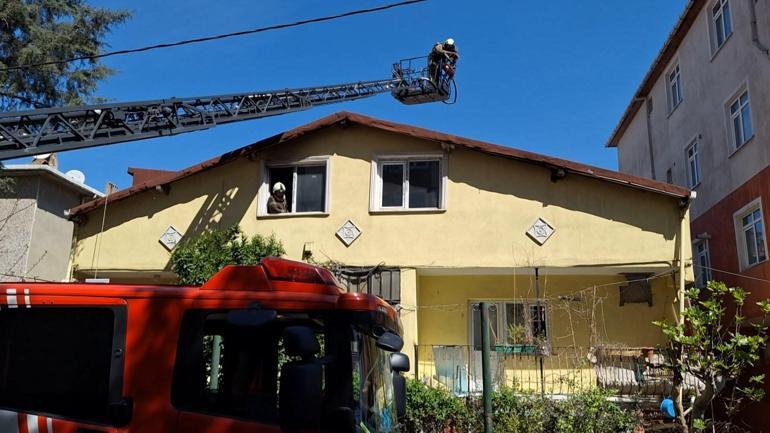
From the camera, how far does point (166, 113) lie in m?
12.2

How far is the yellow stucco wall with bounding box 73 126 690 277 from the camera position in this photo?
12.2 m

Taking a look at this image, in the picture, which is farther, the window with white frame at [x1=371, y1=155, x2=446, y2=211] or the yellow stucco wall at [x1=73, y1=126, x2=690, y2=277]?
the window with white frame at [x1=371, y1=155, x2=446, y2=211]

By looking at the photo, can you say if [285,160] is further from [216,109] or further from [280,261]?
[280,261]

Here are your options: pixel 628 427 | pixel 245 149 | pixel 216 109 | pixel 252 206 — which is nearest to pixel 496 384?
pixel 628 427

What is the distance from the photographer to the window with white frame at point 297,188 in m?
13.6

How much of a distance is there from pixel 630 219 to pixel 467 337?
4.03 m

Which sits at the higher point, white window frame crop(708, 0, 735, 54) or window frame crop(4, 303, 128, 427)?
white window frame crop(708, 0, 735, 54)

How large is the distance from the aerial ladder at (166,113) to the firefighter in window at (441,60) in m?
0.03

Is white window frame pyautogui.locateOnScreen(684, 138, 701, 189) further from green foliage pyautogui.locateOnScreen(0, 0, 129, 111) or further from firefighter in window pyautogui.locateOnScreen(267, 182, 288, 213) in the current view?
green foliage pyautogui.locateOnScreen(0, 0, 129, 111)

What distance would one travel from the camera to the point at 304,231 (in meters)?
13.2

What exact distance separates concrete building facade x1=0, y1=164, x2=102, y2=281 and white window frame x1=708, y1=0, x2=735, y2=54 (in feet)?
56.6

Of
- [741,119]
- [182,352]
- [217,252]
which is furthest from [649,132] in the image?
[182,352]

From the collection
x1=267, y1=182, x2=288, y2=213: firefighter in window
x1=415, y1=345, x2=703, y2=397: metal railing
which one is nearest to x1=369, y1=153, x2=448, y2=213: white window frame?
x1=267, y1=182, x2=288, y2=213: firefighter in window

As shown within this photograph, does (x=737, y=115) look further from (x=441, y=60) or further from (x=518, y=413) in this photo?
(x=518, y=413)
